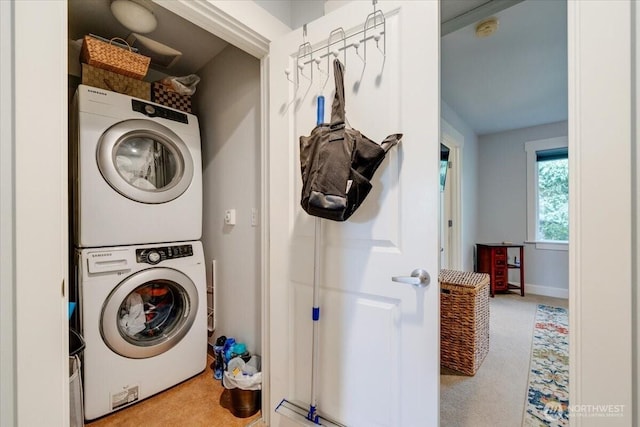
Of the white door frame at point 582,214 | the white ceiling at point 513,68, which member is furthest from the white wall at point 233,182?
the white ceiling at point 513,68

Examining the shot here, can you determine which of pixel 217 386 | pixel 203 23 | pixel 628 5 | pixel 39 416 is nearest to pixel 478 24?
pixel 628 5

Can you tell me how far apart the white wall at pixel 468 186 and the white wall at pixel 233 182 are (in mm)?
2500

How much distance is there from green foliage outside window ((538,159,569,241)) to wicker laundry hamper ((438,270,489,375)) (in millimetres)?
2700

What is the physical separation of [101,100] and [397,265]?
1773mm

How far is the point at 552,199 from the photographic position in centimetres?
377

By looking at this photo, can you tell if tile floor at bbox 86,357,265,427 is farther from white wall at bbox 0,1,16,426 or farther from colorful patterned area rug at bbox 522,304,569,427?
colorful patterned area rug at bbox 522,304,569,427

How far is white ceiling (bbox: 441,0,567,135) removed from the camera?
1.83m

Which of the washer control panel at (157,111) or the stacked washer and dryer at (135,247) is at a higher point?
the washer control panel at (157,111)

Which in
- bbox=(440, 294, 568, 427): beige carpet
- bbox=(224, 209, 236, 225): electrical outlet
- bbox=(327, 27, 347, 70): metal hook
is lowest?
bbox=(440, 294, 568, 427): beige carpet

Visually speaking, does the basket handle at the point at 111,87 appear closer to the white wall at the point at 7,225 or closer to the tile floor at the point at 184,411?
the white wall at the point at 7,225

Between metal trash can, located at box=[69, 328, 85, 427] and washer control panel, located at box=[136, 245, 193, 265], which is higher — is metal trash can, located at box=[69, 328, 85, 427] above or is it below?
below

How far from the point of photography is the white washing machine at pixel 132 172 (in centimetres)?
144

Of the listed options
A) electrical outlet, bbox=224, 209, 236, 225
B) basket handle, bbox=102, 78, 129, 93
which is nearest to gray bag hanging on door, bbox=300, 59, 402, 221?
electrical outlet, bbox=224, 209, 236, 225

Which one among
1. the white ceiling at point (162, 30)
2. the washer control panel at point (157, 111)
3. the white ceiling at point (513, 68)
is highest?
the white ceiling at point (513, 68)
